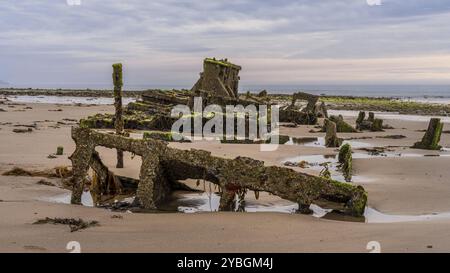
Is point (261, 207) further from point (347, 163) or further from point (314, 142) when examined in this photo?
point (314, 142)

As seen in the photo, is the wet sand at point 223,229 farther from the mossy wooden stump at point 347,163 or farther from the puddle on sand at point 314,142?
the puddle on sand at point 314,142

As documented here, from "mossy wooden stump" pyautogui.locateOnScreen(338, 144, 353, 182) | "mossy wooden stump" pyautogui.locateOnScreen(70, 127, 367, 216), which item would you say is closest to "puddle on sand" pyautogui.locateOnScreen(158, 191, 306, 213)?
"mossy wooden stump" pyautogui.locateOnScreen(70, 127, 367, 216)

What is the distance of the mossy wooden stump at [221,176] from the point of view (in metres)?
7.30

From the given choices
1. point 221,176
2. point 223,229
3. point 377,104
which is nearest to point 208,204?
point 221,176

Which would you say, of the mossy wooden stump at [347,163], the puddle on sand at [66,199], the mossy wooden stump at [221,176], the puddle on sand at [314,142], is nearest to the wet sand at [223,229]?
the puddle on sand at [66,199]

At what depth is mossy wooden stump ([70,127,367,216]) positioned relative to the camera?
287 inches

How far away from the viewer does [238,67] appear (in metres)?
29.4

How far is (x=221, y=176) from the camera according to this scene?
7465 millimetres

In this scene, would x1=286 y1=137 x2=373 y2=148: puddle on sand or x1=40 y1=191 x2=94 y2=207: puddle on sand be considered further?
x1=286 y1=137 x2=373 y2=148: puddle on sand

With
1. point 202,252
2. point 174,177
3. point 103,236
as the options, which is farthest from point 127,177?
point 202,252

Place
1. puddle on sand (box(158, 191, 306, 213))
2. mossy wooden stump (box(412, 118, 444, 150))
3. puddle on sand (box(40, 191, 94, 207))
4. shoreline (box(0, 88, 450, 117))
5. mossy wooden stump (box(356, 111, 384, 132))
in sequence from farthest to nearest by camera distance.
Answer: shoreline (box(0, 88, 450, 117))
mossy wooden stump (box(356, 111, 384, 132))
mossy wooden stump (box(412, 118, 444, 150))
puddle on sand (box(40, 191, 94, 207))
puddle on sand (box(158, 191, 306, 213))

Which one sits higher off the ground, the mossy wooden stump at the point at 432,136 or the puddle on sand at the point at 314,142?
the mossy wooden stump at the point at 432,136

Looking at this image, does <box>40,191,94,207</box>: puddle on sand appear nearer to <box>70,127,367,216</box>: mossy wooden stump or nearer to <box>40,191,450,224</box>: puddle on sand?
<box>40,191,450,224</box>: puddle on sand

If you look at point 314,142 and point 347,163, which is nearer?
point 347,163
